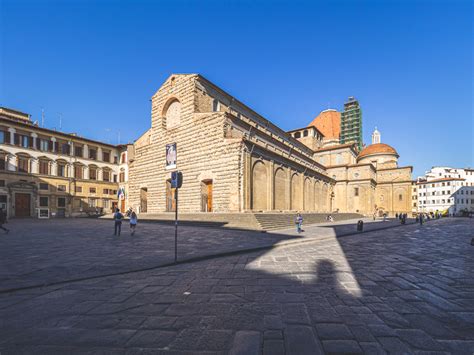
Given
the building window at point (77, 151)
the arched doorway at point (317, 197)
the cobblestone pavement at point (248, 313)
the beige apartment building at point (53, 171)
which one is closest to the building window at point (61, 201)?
the beige apartment building at point (53, 171)

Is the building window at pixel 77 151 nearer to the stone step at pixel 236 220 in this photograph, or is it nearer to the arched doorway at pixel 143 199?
the arched doorway at pixel 143 199

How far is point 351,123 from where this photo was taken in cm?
6600

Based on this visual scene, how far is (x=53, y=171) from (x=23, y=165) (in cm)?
311

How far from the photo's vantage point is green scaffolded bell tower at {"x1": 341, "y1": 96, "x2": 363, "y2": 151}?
2537 inches

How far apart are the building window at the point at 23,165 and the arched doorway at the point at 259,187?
88.9 feet

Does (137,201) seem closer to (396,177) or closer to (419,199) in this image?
(396,177)

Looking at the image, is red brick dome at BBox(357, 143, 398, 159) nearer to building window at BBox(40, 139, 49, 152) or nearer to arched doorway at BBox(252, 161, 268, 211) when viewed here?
arched doorway at BBox(252, 161, 268, 211)

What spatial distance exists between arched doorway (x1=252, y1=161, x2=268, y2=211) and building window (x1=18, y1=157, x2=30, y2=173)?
27092 mm

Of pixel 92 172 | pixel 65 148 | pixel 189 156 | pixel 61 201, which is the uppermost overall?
pixel 65 148

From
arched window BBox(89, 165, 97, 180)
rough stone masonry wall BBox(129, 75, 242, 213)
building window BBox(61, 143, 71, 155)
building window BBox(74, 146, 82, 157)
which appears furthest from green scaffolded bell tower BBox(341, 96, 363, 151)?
building window BBox(61, 143, 71, 155)

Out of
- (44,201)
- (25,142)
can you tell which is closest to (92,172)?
(44,201)

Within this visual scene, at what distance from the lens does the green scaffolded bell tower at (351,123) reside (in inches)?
2537

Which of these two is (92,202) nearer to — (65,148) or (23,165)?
(65,148)

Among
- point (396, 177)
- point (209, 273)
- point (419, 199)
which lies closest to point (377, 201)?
point (396, 177)
